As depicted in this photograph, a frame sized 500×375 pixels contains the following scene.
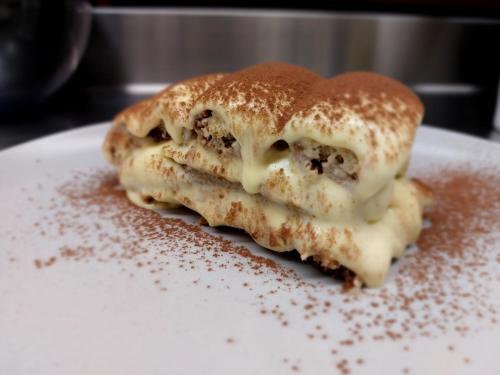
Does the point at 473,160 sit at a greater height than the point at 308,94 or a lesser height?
lesser

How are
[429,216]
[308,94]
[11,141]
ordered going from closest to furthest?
[308,94] → [429,216] → [11,141]

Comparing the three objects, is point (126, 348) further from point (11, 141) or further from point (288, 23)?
point (288, 23)

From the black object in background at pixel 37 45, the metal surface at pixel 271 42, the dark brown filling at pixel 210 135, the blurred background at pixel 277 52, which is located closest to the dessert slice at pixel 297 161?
the dark brown filling at pixel 210 135

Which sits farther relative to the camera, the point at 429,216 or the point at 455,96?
the point at 455,96

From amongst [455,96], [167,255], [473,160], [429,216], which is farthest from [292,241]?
[455,96]

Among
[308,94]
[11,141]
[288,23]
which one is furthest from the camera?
[288,23]

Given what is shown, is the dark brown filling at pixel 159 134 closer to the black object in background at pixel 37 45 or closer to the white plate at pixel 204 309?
the white plate at pixel 204 309

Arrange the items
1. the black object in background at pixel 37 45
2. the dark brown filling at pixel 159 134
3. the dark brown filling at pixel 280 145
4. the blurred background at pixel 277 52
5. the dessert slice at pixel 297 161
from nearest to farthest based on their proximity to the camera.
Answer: the dessert slice at pixel 297 161 → the dark brown filling at pixel 280 145 → the dark brown filling at pixel 159 134 → the black object in background at pixel 37 45 → the blurred background at pixel 277 52

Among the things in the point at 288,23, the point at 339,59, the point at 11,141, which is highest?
the point at 288,23
